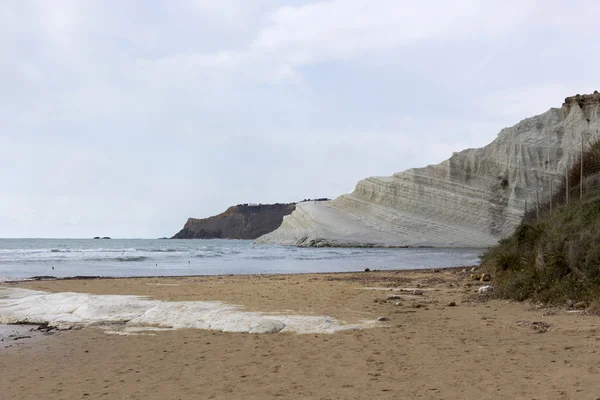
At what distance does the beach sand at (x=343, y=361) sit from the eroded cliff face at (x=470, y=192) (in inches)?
1837

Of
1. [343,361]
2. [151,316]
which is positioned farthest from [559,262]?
[151,316]

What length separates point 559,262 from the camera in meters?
9.31

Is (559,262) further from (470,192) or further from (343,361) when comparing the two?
(470,192)

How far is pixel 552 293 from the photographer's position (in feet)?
28.9

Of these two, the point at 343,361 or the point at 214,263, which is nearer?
the point at 343,361

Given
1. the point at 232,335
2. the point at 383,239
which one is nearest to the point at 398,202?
the point at 383,239

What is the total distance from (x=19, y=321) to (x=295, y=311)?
13.9ft

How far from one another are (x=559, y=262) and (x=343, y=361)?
5308 mm

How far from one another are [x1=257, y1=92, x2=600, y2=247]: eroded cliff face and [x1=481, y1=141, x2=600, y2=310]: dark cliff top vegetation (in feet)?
137

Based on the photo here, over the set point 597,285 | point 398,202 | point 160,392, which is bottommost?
point 160,392

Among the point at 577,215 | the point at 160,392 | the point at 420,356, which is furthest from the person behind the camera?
the point at 577,215

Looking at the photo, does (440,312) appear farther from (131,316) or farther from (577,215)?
(131,316)

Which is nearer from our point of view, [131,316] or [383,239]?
[131,316]

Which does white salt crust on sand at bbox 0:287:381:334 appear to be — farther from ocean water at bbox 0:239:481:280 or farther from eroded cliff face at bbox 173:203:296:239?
eroded cliff face at bbox 173:203:296:239
